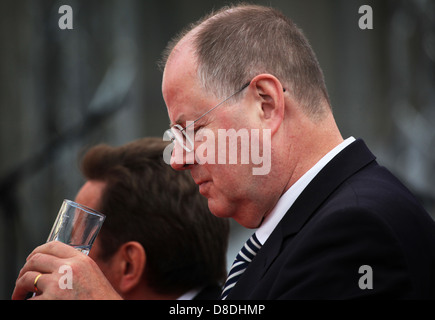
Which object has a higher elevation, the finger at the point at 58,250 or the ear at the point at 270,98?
the ear at the point at 270,98

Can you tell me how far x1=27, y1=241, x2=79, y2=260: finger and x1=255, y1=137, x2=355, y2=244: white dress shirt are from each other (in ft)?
1.53

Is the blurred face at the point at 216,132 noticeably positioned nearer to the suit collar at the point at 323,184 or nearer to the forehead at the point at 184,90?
the forehead at the point at 184,90

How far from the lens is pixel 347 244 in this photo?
1237 millimetres

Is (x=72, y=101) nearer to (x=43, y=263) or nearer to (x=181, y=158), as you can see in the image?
(x=181, y=158)

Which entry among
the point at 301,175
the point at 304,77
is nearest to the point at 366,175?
the point at 301,175

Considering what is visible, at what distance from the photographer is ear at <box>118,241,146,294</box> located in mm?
2248

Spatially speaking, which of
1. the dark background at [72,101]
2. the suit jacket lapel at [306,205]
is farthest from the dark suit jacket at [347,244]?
the dark background at [72,101]

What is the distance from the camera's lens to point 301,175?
5.11 feet

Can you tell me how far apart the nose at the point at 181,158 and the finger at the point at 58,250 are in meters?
0.36

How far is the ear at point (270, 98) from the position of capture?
1.53 metres

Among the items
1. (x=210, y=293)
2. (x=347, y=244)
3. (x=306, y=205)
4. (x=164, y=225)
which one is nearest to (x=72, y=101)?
(x=164, y=225)

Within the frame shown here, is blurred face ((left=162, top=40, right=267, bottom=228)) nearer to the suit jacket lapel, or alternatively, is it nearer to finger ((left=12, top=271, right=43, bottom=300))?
the suit jacket lapel

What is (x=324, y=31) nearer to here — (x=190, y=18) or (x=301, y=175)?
(x=190, y=18)
